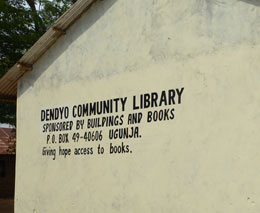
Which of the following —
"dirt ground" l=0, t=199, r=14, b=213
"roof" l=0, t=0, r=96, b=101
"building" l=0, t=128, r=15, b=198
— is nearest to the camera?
"roof" l=0, t=0, r=96, b=101

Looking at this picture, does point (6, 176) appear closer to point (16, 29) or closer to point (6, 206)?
point (6, 206)

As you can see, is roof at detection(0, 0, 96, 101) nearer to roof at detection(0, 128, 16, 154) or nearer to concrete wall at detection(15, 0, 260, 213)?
concrete wall at detection(15, 0, 260, 213)

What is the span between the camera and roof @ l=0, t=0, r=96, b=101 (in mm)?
9164

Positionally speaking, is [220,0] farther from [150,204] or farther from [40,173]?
[40,173]

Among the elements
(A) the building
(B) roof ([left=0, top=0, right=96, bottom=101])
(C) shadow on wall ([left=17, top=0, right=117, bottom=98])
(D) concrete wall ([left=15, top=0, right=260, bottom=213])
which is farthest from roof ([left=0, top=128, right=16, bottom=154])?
(D) concrete wall ([left=15, top=0, right=260, bottom=213])

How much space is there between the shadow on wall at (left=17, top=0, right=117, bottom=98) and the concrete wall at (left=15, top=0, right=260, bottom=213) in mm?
23

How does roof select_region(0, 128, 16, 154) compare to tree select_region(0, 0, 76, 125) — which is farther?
roof select_region(0, 128, 16, 154)

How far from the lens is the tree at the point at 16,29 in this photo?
53.2 feet

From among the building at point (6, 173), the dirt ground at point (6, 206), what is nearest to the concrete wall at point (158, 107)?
the dirt ground at point (6, 206)

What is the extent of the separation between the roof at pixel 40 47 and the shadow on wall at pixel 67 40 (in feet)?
0.33

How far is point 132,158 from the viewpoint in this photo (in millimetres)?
7852

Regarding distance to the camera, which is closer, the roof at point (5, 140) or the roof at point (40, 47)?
the roof at point (40, 47)

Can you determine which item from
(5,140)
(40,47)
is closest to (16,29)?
(40,47)

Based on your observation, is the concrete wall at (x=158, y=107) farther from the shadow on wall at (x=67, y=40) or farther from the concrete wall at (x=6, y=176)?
the concrete wall at (x=6, y=176)
